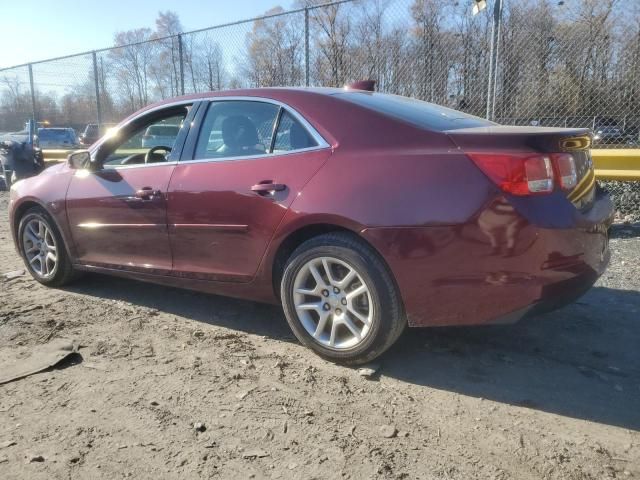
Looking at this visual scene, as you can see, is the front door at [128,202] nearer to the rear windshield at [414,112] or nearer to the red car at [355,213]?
the red car at [355,213]

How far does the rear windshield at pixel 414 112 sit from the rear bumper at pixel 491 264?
2.08ft

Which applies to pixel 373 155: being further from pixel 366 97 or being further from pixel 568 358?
pixel 568 358

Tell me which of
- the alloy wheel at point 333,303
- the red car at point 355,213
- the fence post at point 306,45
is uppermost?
the fence post at point 306,45

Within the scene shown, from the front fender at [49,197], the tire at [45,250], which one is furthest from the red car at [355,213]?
the tire at [45,250]

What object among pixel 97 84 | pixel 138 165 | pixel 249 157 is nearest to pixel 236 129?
pixel 249 157

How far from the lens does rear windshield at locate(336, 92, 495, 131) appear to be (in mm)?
3063

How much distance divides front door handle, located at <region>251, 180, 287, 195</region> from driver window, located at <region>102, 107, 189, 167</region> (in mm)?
977

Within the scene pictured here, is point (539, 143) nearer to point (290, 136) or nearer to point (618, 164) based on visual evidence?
point (290, 136)

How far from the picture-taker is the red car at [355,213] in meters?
A: 2.65

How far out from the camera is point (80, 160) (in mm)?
4406

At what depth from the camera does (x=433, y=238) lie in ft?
8.95

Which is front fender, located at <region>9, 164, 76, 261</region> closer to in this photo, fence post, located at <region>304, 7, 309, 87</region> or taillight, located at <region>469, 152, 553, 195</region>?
taillight, located at <region>469, 152, 553, 195</region>

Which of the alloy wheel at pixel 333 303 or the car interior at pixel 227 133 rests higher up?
the car interior at pixel 227 133

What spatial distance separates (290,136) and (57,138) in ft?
54.3
